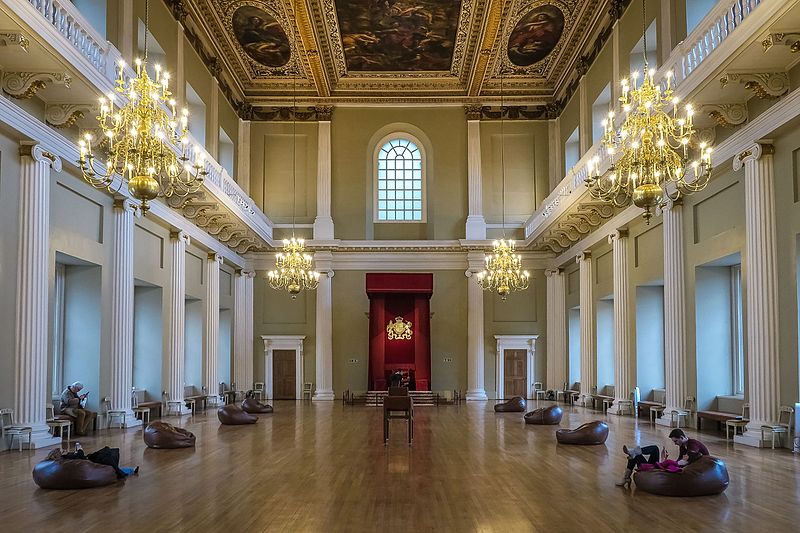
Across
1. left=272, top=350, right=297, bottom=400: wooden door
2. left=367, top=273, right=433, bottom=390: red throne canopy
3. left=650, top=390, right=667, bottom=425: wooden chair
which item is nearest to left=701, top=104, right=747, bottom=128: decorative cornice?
left=650, top=390, right=667, bottom=425: wooden chair

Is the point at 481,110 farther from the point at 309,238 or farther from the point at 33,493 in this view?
the point at 33,493

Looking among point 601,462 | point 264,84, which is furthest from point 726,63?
point 264,84

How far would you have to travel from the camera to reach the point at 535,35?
2375 cm

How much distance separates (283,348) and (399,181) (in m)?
7.24

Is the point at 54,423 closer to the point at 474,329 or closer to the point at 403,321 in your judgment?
the point at 403,321

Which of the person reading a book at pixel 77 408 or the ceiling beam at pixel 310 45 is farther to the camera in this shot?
the ceiling beam at pixel 310 45

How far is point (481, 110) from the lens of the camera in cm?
2806

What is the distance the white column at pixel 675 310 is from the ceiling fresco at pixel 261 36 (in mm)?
12466

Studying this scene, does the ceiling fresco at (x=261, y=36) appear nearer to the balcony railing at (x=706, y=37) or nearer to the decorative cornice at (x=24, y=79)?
the decorative cornice at (x=24, y=79)

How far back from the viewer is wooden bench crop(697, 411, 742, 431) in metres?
13.8

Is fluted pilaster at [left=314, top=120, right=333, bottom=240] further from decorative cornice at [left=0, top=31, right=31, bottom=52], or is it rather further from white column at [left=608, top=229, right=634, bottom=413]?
decorative cornice at [left=0, top=31, right=31, bottom=52]

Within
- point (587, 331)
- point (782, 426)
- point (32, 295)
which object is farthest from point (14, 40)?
point (587, 331)

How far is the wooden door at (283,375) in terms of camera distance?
27.3 meters

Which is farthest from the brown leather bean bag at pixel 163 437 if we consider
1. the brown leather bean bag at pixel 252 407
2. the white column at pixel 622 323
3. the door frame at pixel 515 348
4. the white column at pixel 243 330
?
the door frame at pixel 515 348
